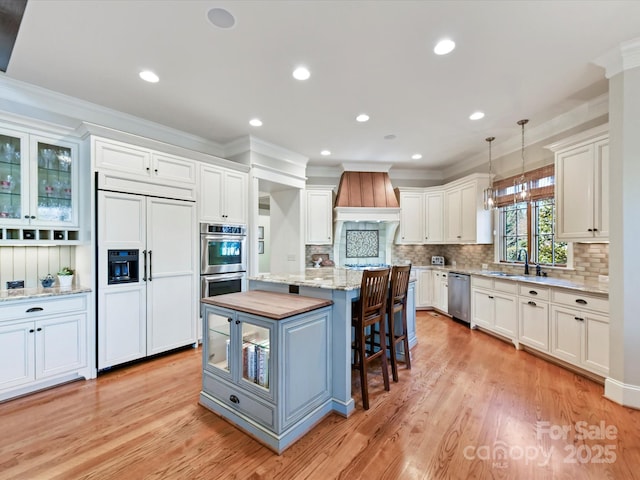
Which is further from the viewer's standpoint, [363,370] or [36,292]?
[36,292]

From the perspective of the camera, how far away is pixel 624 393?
2350 millimetres

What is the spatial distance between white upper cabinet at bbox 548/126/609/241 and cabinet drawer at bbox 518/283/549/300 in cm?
63

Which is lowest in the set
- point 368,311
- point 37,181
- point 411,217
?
point 368,311

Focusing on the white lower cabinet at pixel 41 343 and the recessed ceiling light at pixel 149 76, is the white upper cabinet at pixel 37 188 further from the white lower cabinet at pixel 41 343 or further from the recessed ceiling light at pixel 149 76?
the recessed ceiling light at pixel 149 76

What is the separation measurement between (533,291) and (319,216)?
3.64 metres

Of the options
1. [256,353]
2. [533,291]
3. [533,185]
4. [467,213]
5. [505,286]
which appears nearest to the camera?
[256,353]

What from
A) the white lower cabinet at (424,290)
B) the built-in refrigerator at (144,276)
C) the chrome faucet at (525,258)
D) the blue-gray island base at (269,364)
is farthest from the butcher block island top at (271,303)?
the white lower cabinet at (424,290)

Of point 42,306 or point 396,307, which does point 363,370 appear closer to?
point 396,307

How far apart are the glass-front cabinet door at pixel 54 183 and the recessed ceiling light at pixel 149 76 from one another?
1.15 m

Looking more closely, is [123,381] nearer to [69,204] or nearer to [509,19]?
[69,204]

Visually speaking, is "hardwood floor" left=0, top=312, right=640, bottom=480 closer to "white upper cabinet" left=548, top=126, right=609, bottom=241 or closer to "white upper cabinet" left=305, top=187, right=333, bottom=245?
"white upper cabinet" left=548, top=126, right=609, bottom=241

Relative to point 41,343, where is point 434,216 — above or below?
above

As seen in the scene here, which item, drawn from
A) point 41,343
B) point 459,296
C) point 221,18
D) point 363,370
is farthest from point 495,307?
point 41,343

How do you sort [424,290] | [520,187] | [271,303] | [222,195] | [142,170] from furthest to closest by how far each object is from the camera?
[424,290], [520,187], [222,195], [142,170], [271,303]
